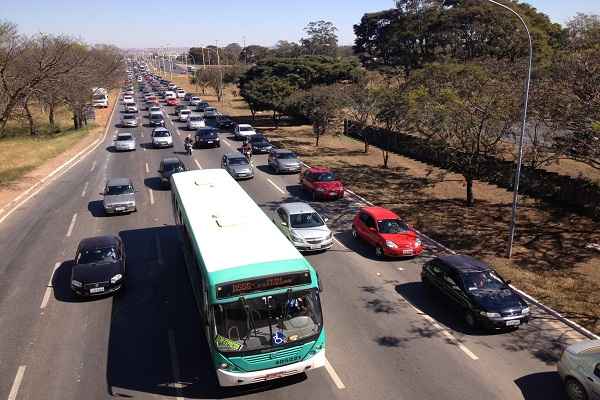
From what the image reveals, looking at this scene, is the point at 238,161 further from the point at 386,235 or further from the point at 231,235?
the point at 231,235

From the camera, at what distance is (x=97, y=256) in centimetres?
1614

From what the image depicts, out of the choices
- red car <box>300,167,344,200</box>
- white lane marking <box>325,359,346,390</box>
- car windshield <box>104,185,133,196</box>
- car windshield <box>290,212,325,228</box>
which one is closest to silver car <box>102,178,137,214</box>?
car windshield <box>104,185,133,196</box>

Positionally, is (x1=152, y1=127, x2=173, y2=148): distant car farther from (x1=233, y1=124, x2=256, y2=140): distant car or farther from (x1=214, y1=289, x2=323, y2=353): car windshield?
(x1=214, y1=289, x2=323, y2=353): car windshield

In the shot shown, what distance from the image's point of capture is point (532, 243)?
67.4 feet

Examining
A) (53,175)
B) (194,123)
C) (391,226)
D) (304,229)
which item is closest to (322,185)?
(304,229)

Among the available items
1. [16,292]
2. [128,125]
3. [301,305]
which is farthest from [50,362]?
[128,125]

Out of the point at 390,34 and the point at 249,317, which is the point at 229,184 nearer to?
the point at 249,317

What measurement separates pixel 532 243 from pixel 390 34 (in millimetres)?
70149

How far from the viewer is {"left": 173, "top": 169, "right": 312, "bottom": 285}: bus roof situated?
9992mm

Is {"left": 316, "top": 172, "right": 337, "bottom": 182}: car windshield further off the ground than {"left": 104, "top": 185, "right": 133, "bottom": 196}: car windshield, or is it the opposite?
{"left": 316, "top": 172, "right": 337, "bottom": 182}: car windshield

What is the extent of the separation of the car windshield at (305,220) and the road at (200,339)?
1310mm

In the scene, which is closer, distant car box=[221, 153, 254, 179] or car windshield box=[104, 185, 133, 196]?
car windshield box=[104, 185, 133, 196]

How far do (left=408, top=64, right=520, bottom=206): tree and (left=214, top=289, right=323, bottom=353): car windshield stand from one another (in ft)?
55.0

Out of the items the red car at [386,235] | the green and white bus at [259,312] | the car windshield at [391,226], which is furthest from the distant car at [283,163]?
the green and white bus at [259,312]
